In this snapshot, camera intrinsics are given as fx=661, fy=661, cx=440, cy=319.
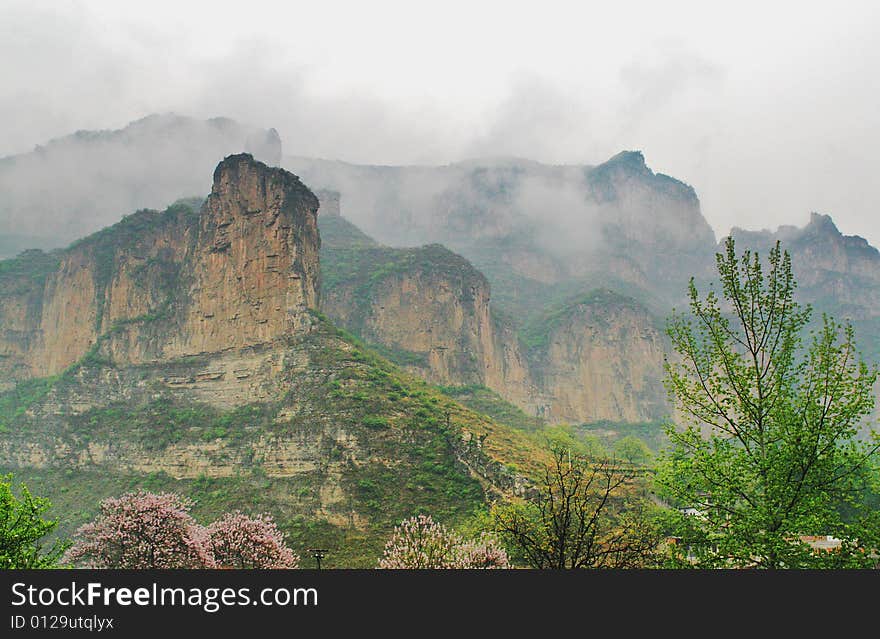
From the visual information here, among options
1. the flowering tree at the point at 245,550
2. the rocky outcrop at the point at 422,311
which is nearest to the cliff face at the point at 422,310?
Result: the rocky outcrop at the point at 422,311

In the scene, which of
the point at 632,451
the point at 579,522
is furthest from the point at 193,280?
the point at 579,522

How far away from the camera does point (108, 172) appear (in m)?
184

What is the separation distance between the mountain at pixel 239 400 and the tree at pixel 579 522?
7.07 m

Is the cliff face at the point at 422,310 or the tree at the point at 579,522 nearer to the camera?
the tree at the point at 579,522

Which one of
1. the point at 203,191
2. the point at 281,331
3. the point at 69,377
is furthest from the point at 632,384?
the point at 203,191

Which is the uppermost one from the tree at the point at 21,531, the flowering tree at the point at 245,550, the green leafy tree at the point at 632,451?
the green leafy tree at the point at 632,451

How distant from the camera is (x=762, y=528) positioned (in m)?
14.0

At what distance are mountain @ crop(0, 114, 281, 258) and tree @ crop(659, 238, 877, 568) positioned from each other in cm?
16819

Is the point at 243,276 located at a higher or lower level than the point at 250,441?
higher

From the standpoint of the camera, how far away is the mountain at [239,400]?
49.7m

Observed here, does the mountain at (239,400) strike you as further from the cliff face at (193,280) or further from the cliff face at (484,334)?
the cliff face at (484,334)

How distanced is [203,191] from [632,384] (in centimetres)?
12605

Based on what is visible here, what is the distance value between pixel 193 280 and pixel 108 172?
129m

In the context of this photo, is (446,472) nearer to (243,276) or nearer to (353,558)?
(353,558)
